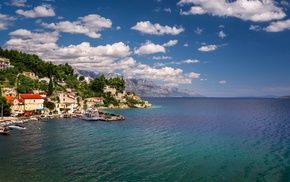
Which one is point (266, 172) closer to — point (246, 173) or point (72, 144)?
point (246, 173)

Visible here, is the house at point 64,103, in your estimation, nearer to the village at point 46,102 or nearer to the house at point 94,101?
the village at point 46,102

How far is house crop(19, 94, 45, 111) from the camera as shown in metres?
93.5

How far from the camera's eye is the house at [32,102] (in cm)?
9351

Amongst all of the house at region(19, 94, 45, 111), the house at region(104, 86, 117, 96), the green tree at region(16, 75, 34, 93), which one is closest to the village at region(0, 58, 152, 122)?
the house at region(19, 94, 45, 111)

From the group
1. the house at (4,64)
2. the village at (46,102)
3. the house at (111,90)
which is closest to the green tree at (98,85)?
the house at (111,90)

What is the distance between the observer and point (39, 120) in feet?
268

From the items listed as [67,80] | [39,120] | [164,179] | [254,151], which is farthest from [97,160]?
[67,80]

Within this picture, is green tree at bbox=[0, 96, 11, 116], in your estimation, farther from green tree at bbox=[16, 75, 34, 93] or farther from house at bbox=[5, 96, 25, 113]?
green tree at bbox=[16, 75, 34, 93]

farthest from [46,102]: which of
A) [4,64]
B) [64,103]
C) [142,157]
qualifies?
[142,157]

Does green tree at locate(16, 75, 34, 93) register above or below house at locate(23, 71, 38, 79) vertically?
below

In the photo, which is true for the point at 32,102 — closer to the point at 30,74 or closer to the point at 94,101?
the point at 30,74

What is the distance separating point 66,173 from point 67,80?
13416cm

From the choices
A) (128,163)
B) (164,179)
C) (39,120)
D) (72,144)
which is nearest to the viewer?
(164,179)

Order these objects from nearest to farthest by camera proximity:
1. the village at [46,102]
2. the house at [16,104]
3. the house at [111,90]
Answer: the house at [16,104] → the village at [46,102] → the house at [111,90]
